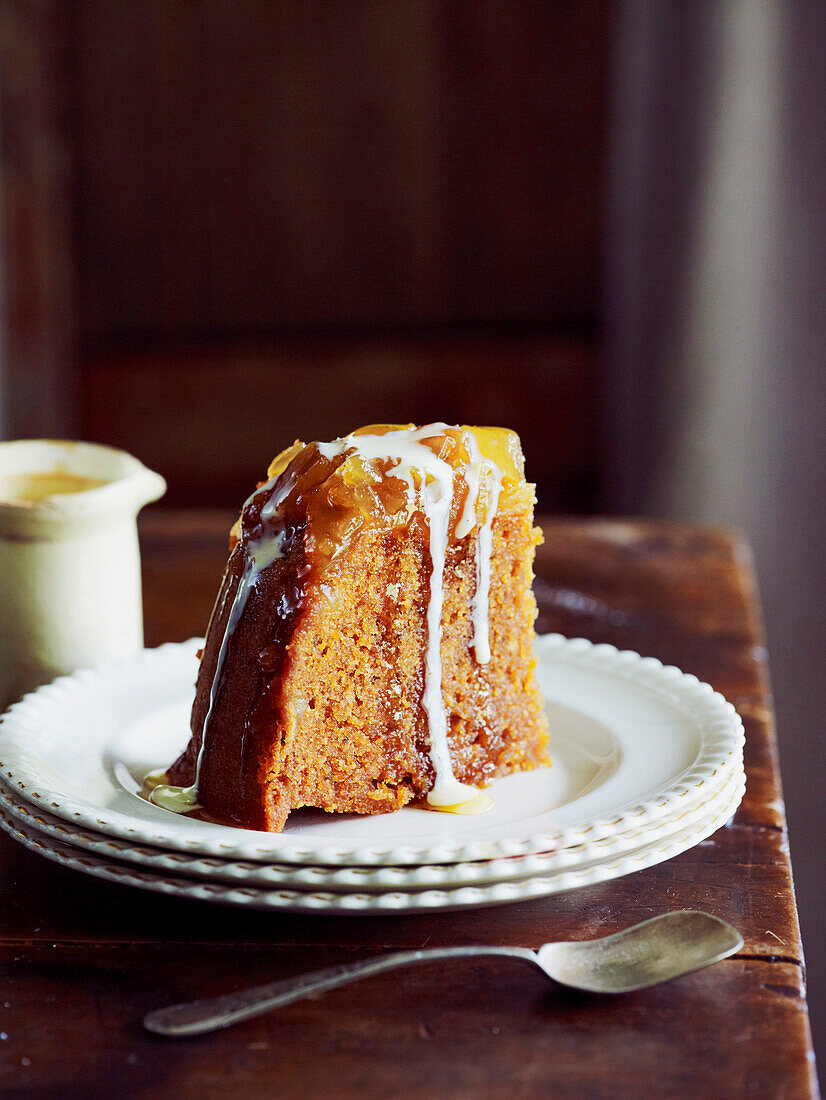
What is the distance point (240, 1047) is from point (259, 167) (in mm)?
3291

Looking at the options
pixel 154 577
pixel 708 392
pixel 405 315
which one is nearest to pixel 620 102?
pixel 405 315

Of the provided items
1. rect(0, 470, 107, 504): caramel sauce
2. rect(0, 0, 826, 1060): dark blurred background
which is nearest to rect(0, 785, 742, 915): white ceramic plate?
rect(0, 470, 107, 504): caramel sauce

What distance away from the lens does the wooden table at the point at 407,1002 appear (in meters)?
0.63

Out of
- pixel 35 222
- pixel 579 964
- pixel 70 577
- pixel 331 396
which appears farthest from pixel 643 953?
pixel 35 222

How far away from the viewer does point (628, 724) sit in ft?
3.35

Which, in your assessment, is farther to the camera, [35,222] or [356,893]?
[35,222]

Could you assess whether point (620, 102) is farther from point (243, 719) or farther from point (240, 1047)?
point (240, 1047)

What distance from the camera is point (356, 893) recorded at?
72 centimetres

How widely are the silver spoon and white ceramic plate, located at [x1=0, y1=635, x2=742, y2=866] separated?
59 mm

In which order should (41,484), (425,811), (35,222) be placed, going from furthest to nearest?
(35,222) → (41,484) → (425,811)

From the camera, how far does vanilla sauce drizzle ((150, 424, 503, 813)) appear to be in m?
0.93

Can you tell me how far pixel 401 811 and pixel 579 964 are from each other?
252 millimetres

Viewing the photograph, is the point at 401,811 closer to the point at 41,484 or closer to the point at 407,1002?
the point at 407,1002

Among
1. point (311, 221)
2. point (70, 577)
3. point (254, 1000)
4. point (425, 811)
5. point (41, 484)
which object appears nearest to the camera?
point (254, 1000)
